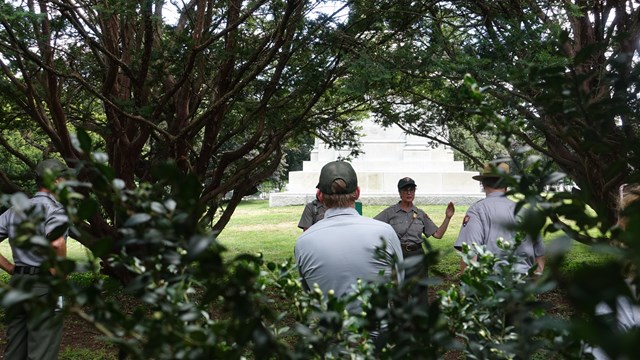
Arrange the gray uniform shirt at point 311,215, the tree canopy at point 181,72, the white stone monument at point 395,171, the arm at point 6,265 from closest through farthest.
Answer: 1. the arm at point 6,265
2. the tree canopy at point 181,72
3. the gray uniform shirt at point 311,215
4. the white stone monument at point 395,171

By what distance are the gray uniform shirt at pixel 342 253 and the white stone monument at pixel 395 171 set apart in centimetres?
1868

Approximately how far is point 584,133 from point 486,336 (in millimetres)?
716

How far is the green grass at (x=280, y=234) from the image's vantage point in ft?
39.7

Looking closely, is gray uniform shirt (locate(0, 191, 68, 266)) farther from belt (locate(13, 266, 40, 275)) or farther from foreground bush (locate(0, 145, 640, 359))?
foreground bush (locate(0, 145, 640, 359))

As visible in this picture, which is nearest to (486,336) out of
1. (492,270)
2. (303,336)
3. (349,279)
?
(492,270)

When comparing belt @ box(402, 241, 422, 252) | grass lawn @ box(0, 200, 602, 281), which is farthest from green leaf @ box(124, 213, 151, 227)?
grass lawn @ box(0, 200, 602, 281)

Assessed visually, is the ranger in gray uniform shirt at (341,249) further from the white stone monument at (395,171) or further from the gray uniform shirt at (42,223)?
the white stone monument at (395,171)

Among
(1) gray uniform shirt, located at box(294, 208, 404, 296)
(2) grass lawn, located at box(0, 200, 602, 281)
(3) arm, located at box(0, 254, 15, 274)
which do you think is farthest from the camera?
(2) grass lawn, located at box(0, 200, 602, 281)

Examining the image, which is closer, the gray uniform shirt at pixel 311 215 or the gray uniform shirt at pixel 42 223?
the gray uniform shirt at pixel 42 223

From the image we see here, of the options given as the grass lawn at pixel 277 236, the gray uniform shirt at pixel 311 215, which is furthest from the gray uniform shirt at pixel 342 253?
the grass lawn at pixel 277 236

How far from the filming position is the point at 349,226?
3.12 meters

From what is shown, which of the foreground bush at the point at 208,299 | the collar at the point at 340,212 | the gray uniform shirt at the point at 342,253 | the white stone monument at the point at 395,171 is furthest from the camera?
the white stone monument at the point at 395,171

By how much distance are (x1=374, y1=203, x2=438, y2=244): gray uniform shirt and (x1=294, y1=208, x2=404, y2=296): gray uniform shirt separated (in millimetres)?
3226

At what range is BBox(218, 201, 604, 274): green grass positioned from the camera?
1209 centimetres
